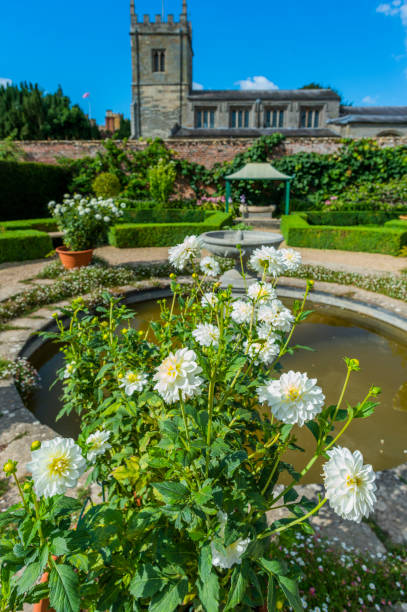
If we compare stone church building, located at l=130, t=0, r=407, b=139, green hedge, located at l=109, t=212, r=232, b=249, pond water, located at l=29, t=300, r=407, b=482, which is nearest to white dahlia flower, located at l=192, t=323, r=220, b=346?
pond water, located at l=29, t=300, r=407, b=482

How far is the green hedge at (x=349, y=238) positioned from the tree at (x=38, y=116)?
25.9 m

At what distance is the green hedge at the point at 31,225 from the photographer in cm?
1026

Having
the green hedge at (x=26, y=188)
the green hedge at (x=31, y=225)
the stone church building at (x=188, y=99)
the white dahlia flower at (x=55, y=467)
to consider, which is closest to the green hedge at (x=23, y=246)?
the green hedge at (x=31, y=225)

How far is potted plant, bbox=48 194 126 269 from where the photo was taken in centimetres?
709

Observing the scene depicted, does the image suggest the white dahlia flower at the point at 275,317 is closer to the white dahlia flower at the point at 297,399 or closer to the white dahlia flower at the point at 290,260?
the white dahlia flower at the point at 290,260

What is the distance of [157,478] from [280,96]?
31336 mm

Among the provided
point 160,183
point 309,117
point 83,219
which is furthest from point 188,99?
point 83,219

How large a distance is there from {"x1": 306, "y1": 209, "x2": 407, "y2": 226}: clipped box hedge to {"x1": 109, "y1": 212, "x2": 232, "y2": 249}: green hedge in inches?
193

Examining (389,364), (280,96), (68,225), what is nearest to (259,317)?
(389,364)

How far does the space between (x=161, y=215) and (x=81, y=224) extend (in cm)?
609

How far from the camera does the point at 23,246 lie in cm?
858

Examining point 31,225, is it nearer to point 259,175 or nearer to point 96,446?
point 259,175

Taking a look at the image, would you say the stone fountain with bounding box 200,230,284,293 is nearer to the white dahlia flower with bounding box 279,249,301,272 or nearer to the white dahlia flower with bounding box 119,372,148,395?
the white dahlia flower with bounding box 279,249,301,272

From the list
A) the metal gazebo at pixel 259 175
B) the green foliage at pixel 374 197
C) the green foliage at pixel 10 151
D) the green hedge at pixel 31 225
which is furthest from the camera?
the green foliage at pixel 10 151
